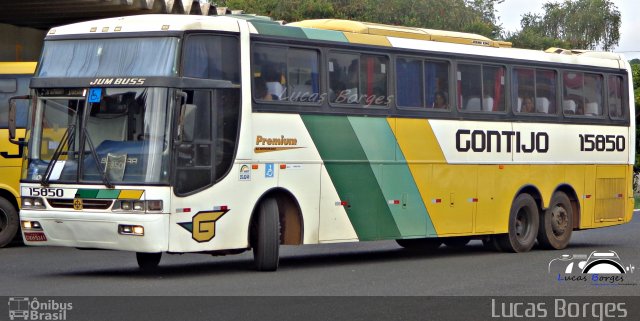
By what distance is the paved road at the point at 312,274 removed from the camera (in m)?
13.7

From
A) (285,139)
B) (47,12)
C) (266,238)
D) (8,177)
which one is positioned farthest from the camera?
(47,12)

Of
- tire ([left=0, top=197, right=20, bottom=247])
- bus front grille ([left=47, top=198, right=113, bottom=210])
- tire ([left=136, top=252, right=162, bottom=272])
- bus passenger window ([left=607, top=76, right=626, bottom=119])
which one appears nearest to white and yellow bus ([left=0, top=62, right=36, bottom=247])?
tire ([left=0, top=197, right=20, bottom=247])

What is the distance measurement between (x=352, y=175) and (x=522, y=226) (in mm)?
4593

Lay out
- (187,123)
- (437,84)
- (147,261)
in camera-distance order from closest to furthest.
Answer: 1. (187,123)
2. (147,261)
3. (437,84)

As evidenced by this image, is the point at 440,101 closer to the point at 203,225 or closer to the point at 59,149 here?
the point at 203,225

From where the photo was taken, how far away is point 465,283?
14680 mm

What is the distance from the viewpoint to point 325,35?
16969mm

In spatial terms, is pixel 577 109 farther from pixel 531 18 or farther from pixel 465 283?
pixel 531 18

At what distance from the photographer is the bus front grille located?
14.6 metres

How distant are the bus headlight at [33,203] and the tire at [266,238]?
2.64 m

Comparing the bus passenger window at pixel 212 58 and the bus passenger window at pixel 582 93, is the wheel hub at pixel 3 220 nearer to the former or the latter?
the bus passenger window at pixel 212 58

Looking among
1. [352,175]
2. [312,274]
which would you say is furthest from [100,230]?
[352,175]
